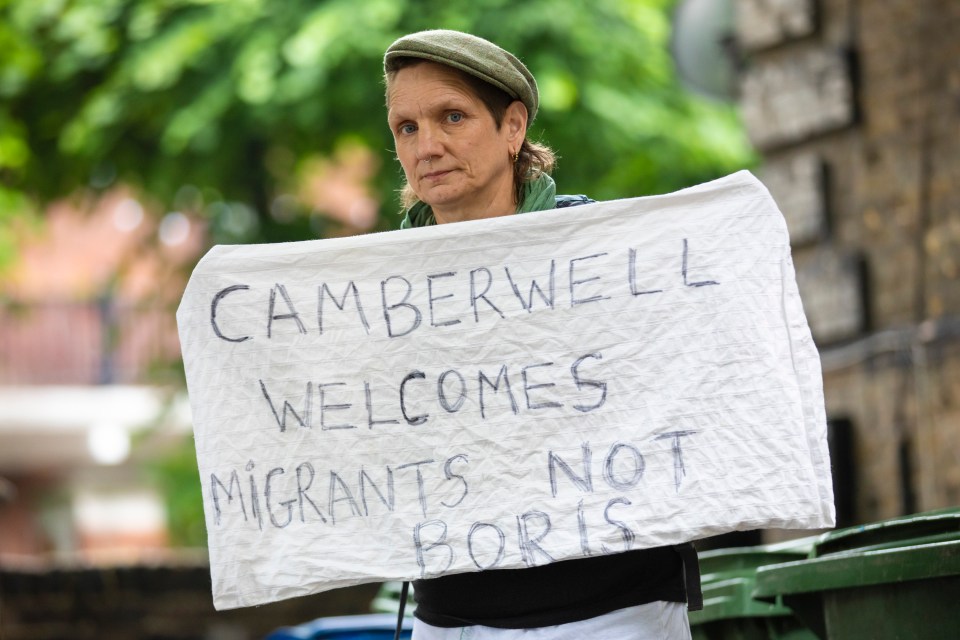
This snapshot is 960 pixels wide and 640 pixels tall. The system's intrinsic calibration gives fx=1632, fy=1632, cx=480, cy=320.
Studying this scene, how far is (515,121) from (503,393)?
0.53 metres

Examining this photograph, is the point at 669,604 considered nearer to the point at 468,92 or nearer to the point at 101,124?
the point at 468,92

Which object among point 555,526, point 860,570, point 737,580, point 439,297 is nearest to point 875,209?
point 737,580

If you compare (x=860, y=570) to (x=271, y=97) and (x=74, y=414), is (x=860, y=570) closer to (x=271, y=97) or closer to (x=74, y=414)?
(x=271, y=97)

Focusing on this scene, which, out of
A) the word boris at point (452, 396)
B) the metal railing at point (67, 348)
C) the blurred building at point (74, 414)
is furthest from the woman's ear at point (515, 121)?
the metal railing at point (67, 348)

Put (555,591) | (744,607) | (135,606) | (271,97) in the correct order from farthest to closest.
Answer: (135,606), (271,97), (744,607), (555,591)

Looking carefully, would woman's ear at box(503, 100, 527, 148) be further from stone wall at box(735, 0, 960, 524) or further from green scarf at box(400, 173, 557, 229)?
stone wall at box(735, 0, 960, 524)

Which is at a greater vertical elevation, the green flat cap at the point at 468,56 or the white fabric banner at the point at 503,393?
the green flat cap at the point at 468,56

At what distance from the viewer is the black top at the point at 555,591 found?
2.83 metres

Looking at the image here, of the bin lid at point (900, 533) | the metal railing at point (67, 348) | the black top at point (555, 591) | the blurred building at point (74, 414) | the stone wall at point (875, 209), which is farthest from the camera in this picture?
the metal railing at point (67, 348)

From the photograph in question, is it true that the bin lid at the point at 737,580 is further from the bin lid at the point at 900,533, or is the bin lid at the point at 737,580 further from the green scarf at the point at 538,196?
the green scarf at the point at 538,196

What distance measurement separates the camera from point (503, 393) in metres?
3.05

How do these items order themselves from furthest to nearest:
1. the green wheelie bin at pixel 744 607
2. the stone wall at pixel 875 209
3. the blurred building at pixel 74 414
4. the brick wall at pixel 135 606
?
the blurred building at pixel 74 414 → the brick wall at pixel 135 606 → the stone wall at pixel 875 209 → the green wheelie bin at pixel 744 607

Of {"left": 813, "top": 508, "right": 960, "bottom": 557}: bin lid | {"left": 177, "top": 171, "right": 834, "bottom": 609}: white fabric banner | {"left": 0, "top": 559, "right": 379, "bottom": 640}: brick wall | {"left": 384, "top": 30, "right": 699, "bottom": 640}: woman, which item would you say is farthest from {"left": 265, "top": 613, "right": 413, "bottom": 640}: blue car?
{"left": 0, "top": 559, "right": 379, "bottom": 640}: brick wall

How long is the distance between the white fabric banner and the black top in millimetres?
52
